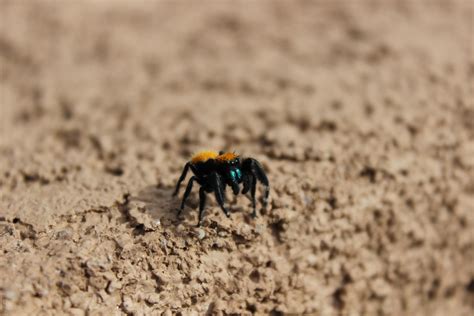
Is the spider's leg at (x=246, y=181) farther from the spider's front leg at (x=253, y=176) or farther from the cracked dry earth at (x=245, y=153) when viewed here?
the cracked dry earth at (x=245, y=153)

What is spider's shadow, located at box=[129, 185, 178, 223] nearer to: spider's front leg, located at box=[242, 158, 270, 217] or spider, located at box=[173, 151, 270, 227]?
spider, located at box=[173, 151, 270, 227]

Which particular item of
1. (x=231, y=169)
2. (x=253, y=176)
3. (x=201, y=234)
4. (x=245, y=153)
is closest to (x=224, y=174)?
(x=231, y=169)

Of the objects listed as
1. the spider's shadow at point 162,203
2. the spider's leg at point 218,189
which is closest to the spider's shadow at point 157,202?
the spider's shadow at point 162,203

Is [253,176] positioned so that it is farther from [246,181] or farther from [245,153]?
[245,153]

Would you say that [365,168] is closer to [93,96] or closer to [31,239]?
[31,239]

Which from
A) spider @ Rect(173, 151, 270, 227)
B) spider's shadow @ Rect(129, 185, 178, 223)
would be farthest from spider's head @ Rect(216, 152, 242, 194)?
spider's shadow @ Rect(129, 185, 178, 223)

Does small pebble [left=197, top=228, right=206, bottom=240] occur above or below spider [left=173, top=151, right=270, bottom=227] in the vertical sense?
below

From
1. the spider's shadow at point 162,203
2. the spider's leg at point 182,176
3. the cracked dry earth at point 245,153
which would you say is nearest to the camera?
the cracked dry earth at point 245,153

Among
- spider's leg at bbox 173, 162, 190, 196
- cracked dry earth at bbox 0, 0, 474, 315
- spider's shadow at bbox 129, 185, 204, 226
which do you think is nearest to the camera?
cracked dry earth at bbox 0, 0, 474, 315
